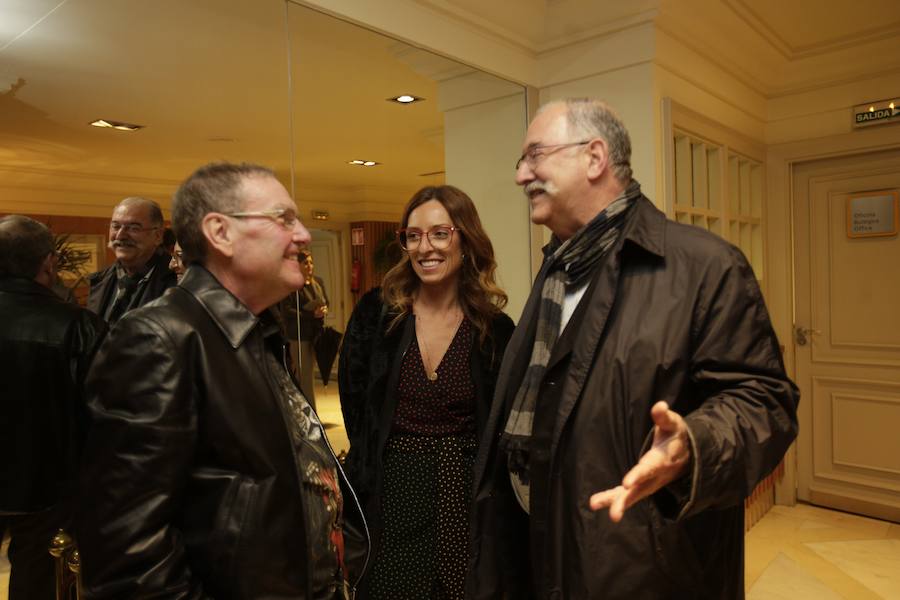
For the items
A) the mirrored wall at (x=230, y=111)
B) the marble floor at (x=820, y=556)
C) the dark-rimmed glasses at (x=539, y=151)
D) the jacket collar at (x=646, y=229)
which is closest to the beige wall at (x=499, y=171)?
the mirrored wall at (x=230, y=111)

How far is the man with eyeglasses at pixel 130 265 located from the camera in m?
1.45

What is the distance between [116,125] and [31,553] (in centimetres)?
109

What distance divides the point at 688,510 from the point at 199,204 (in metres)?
0.98

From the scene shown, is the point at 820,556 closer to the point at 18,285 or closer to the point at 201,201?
the point at 201,201

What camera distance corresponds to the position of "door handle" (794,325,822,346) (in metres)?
3.93

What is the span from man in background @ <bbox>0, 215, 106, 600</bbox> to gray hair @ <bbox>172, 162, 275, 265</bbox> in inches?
20.0

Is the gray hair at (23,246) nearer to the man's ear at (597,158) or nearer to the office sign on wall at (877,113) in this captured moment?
the man's ear at (597,158)

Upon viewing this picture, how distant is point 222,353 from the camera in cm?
100

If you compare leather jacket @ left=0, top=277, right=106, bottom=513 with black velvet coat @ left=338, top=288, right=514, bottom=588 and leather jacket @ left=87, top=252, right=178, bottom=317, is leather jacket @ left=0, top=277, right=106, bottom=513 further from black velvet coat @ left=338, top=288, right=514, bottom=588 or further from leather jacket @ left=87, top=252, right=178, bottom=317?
black velvet coat @ left=338, top=288, right=514, bottom=588

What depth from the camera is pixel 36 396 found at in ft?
4.75

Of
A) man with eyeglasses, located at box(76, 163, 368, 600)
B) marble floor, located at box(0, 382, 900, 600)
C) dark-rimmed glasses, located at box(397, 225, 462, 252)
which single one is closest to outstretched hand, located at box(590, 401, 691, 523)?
man with eyeglasses, located at box(76, 163, 368, 600)

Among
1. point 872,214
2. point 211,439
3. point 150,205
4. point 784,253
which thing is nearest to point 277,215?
point 211,439

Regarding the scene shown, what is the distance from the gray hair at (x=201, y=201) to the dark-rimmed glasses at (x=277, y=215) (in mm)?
14

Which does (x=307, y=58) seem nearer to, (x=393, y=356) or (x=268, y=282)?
(x=393, y=356)
